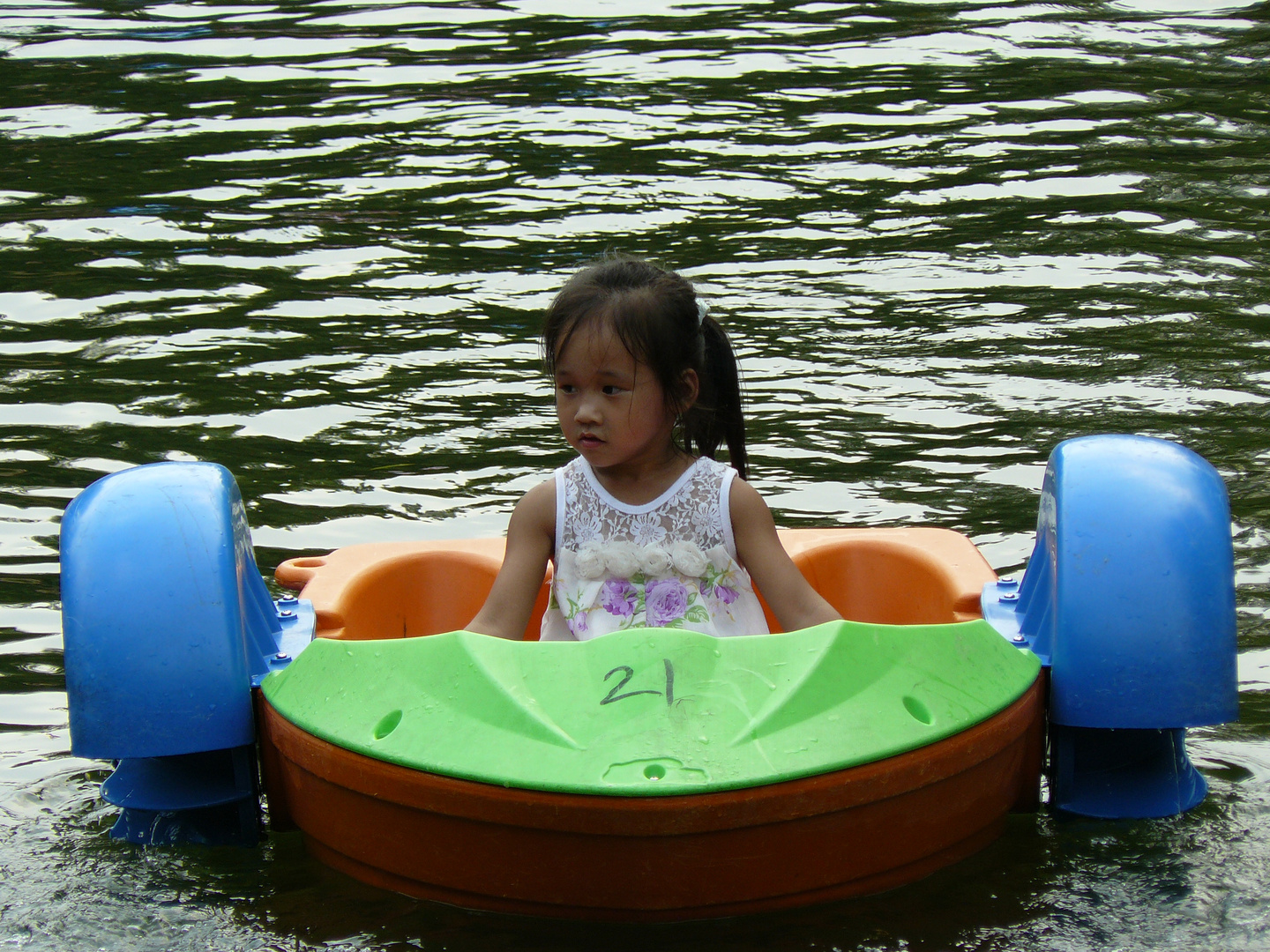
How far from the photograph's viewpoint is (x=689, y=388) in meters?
2.76

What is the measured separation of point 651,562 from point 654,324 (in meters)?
0.41

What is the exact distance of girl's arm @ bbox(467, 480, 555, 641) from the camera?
2.73 metres

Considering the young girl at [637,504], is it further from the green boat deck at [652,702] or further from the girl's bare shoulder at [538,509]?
the green boat deck at [652,702]

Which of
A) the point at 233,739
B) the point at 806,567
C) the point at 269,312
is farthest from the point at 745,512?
the point at 269,312

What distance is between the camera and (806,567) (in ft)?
10.3

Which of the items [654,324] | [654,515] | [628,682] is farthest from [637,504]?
[628,682]

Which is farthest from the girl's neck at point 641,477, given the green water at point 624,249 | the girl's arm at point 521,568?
the green water at point 624,249

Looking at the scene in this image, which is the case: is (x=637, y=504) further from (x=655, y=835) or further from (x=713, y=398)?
(x=655, y=835)

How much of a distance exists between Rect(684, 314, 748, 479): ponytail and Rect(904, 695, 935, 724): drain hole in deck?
0.82 metres

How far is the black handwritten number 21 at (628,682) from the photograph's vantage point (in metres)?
2.06

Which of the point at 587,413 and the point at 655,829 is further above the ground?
the point at 587,413

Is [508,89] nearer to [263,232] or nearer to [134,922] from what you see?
[263,232]

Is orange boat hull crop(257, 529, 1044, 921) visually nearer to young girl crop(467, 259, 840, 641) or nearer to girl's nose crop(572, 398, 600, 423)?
young girl crop(467, 259, 840, 641)

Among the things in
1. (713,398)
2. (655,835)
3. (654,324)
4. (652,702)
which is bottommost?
(655,835)
